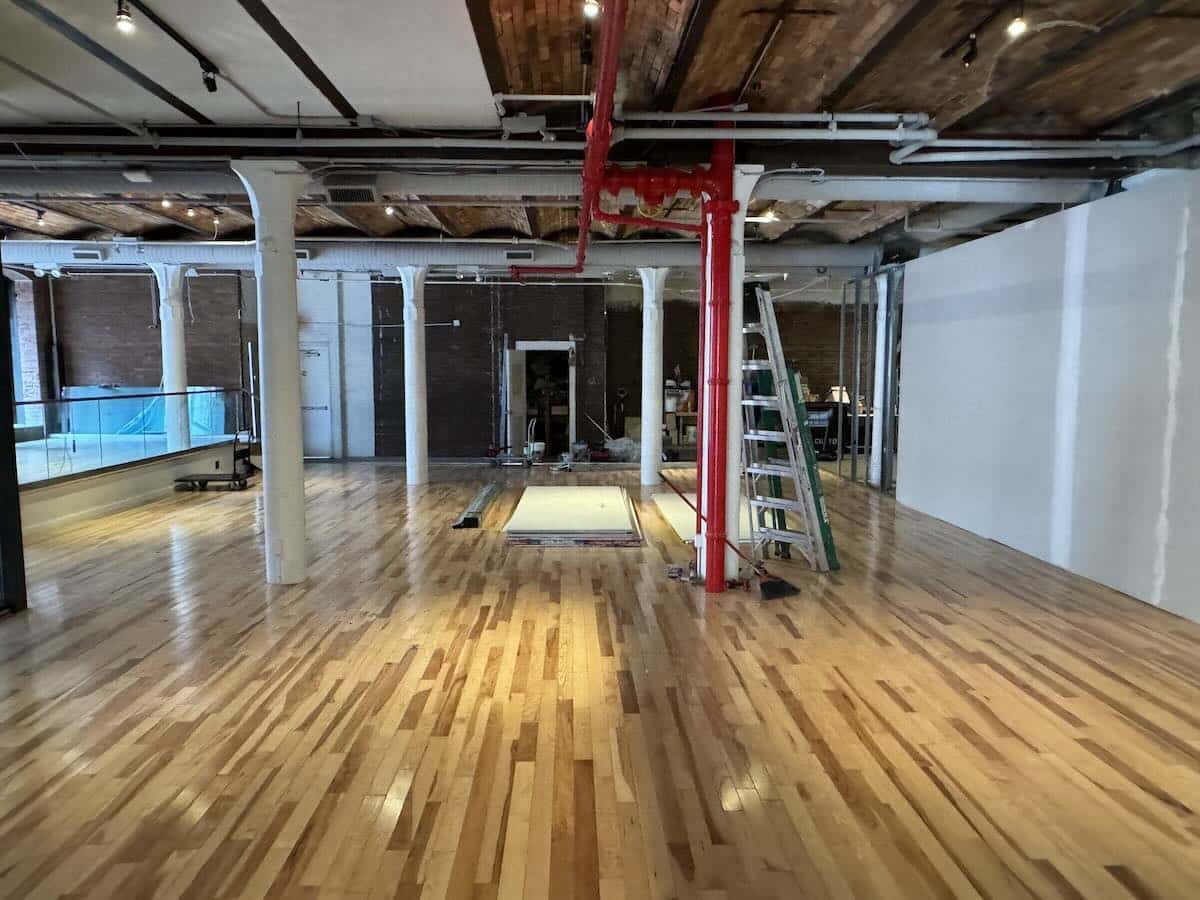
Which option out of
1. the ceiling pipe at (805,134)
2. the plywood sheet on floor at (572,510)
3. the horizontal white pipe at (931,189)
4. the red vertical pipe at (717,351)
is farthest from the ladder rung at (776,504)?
the ceiling pipe at (805,134)

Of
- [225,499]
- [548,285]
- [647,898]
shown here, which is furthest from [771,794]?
[548,285]

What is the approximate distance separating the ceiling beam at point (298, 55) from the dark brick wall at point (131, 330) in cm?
1070

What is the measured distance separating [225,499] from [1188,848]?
34.4 ft

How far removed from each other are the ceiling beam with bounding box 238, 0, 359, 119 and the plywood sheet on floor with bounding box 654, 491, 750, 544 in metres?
4.53

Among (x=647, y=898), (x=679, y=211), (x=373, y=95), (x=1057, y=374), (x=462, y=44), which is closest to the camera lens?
(x=647, y=898)

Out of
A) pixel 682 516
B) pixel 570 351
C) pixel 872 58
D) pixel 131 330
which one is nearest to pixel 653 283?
pixel 570 351

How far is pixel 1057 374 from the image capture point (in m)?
6.56

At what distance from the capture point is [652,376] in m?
11.6

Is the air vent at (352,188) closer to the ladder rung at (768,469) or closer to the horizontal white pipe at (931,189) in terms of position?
Answer: the horizontal white pipe at (931,189)

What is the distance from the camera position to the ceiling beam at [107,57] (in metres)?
3.69

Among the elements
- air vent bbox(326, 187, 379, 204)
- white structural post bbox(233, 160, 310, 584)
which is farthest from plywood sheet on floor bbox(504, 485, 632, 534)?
air vent bbox(326, 187, 379, 204)

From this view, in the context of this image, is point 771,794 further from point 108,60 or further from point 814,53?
point 108,60

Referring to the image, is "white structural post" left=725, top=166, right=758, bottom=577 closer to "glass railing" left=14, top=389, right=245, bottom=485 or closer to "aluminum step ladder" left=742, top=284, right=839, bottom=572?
"aluminum step ladder" left=742, top=284, right=839, bottom=572

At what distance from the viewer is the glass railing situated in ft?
29.7
